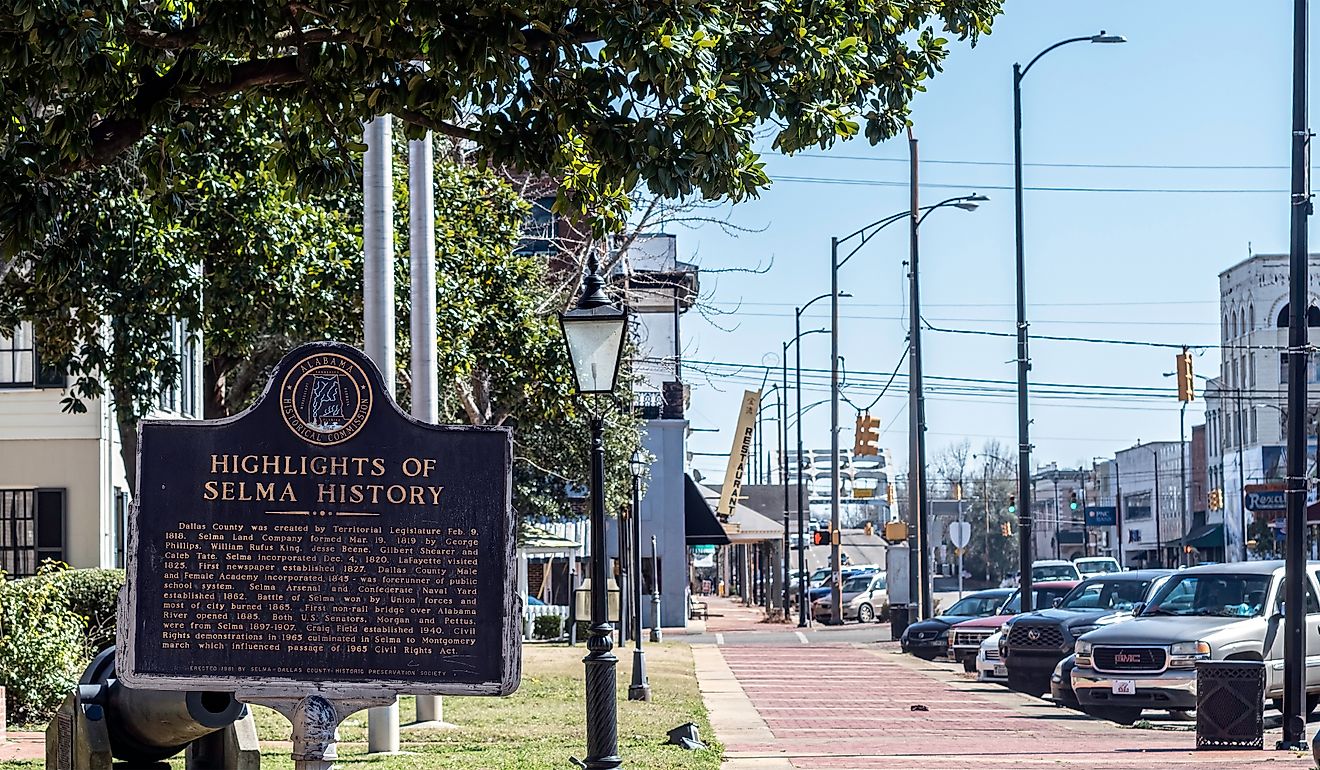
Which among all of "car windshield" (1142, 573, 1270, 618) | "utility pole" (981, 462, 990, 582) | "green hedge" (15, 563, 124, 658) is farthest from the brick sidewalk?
"utility pole" (981, 462, 990, 582)

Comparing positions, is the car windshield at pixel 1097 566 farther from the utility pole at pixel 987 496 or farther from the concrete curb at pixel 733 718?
the utility pole at pixel 987 496

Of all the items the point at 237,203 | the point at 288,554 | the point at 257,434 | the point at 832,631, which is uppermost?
the point at 237,203

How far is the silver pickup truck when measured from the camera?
19.0m

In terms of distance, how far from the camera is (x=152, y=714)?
28.5 ft

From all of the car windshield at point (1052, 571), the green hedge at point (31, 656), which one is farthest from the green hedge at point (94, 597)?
the car windshield at point (1052, 571)

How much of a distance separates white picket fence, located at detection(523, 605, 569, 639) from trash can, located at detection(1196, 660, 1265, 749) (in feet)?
83.1

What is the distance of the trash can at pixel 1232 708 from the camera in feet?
51.6

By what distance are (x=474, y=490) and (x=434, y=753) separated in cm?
727

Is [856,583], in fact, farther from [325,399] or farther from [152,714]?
[325,399]

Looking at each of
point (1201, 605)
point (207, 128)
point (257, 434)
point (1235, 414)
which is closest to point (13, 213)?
point (257, 434)

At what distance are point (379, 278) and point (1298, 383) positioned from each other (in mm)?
8525

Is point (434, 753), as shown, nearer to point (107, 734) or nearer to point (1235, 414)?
point (107, 734)

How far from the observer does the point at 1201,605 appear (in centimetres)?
2056

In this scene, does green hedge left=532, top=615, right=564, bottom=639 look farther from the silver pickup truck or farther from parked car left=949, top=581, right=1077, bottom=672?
the silver pickup truck
